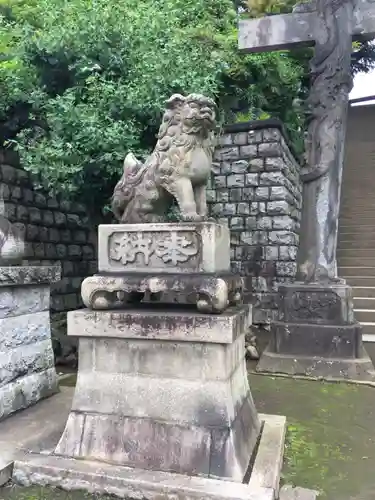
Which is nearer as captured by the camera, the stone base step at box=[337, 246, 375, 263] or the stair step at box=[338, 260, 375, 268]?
the stair step at box=[338, 260, 375, 268]

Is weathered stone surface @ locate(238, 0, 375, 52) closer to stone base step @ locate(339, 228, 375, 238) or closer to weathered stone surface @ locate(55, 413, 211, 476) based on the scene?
stone base step @ locate(339, 228, 375, 238)

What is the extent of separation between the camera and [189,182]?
10.6 feet

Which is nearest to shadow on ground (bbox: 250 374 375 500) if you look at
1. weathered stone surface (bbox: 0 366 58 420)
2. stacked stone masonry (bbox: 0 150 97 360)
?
weathered stone surface (bbox: 0 366 58 420)

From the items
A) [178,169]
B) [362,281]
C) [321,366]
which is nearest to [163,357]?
[178,169]

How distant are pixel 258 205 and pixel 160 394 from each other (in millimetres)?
6469

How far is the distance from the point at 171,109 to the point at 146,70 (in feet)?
8.78

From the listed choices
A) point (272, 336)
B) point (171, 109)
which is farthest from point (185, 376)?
point (272, 336)

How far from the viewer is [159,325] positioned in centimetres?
296

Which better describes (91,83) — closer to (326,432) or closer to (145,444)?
(145,444)

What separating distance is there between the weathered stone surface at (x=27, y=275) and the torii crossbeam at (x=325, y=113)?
3450mm

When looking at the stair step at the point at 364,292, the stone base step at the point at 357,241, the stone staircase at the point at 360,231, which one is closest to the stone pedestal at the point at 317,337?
the stone staircase at the point at 360,231

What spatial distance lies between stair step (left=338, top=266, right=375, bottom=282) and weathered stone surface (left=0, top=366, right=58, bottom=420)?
20.8 feet

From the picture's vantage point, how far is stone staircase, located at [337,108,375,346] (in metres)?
8.05

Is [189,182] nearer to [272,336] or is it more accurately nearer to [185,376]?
[185,376]
